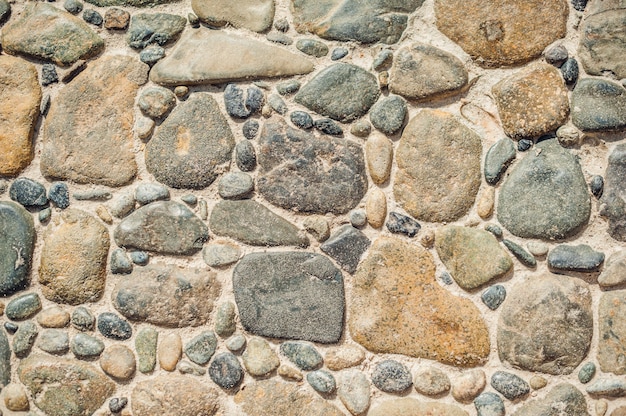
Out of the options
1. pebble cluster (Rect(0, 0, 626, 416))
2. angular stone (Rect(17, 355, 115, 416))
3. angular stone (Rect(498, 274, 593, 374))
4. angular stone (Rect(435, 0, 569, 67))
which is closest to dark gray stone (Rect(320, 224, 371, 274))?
pebble cluster (Rect(0, 0, 626, 416))

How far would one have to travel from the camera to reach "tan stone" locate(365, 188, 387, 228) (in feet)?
4.79

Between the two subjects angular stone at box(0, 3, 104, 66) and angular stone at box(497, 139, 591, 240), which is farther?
angular stone at box(0, 3, 104, 66)

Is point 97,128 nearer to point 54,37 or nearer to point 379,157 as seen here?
point 54,37

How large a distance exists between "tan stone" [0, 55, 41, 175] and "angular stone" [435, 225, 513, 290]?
1.05m

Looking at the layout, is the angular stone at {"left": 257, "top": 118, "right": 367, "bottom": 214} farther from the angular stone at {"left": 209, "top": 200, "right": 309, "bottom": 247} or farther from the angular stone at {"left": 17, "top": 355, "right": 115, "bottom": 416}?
the angular stone at {"left": 17, "top": 355, "right": 115, "bottom": 416}

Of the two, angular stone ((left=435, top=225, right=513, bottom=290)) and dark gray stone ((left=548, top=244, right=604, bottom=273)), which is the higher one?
dark gray stone ((left=548, top=244, right=604, bottom=273))

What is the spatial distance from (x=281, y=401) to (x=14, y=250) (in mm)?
754

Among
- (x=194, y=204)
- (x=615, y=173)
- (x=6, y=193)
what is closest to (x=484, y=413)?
Answer: (x=615, y=173)

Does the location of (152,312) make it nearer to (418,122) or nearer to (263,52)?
(263,52)

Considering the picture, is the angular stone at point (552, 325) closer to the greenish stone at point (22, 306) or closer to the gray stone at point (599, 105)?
the gray stone at point (599, 105)

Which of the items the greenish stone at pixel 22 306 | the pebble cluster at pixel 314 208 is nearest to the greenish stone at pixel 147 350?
the pebble cluster at pixel 314 208

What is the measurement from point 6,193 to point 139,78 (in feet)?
1.46

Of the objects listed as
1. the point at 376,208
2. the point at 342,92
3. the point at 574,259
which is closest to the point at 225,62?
the point at 342,92

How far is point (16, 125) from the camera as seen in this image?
1.51 m
